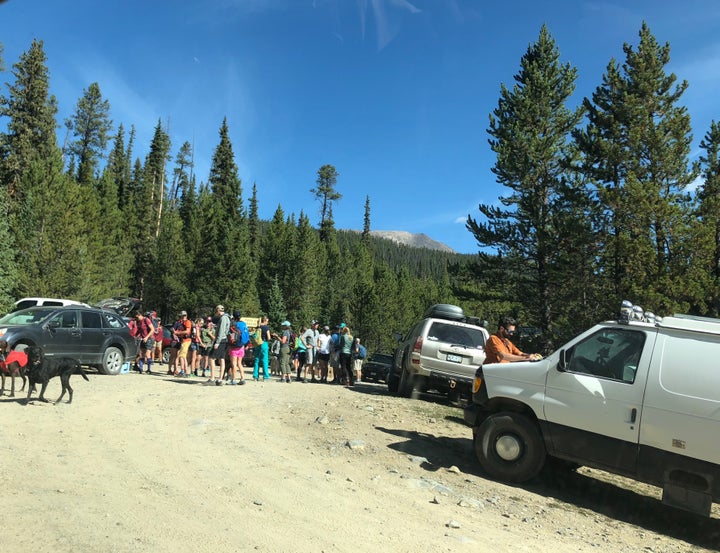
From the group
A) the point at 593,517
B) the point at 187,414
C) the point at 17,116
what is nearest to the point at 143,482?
the point at 187,414

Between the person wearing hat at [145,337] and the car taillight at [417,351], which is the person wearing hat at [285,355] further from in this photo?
the car taillight at [417,351]

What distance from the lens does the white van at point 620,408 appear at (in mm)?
5125

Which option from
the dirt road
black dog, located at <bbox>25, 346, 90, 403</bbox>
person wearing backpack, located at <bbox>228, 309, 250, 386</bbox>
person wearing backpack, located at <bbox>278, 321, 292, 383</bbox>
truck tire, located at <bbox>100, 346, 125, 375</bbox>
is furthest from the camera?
person wearing backpack, located at <bbox>278, 321, 292, 383</bbox>

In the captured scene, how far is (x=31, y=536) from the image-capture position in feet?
12.2

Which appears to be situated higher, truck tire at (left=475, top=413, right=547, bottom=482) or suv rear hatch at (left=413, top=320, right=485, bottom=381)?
suv rear hatch at (left=413, top=320, right=485, bottom=381)

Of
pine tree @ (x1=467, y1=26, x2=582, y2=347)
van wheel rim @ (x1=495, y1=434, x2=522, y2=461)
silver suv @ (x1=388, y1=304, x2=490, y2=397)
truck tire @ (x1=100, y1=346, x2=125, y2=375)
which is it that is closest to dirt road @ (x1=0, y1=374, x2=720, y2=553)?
van wheel rim @ (x1=495, y1=434, x2=522, y2=461)

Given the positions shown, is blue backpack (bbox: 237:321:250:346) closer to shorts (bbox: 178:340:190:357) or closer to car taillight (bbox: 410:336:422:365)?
shorts (bbox: 178:340:190:357)

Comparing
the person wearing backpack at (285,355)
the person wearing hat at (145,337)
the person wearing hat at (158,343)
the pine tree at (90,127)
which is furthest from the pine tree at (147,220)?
the person wearing backpack at (285,355)

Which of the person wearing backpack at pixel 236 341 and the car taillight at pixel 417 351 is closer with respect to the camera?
the car taillight at pixel 417 351

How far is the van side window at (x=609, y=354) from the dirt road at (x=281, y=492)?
1.56 metres

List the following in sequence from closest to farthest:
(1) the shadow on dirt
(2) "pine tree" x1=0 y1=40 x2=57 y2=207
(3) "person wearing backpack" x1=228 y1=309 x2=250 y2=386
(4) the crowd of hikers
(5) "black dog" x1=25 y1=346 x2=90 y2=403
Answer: (1) the shadow on dirt, (5) "black dog" x1=25 y1=346 x2=90 y2=403, (3) "person wearing backpack" x1=228 y1=309 x2=250 y2=386, (4) the crowd of hikers, (2) "pine tree" x1=0 y1=40 x2=57 y2=207

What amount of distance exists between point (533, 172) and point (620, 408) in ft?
77.1

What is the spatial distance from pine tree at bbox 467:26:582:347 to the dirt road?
20.1 metres

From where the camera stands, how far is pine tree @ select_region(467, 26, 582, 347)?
1045 inches
